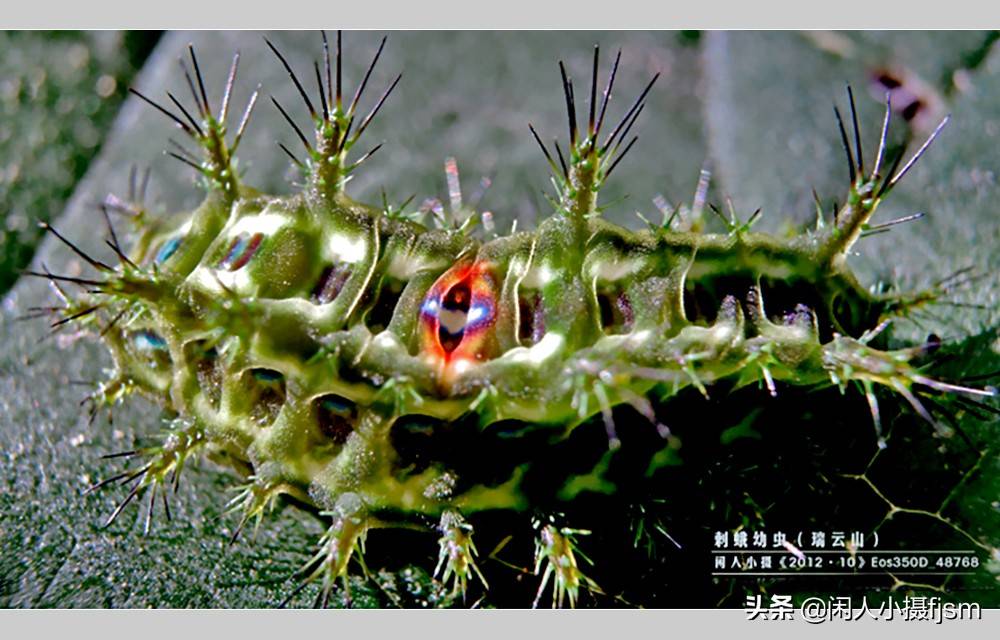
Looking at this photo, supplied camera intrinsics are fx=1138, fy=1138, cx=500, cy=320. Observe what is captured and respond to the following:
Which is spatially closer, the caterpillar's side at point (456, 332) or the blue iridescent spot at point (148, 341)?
the caterpillar's side at point (456, 332)

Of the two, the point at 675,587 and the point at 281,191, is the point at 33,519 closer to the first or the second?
the point at 281,191

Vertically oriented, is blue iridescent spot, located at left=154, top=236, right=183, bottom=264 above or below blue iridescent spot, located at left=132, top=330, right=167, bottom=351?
above

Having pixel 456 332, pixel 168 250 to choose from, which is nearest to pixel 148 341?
pixel 168 250

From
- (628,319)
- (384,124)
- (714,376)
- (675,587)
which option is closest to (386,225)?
(628,319)

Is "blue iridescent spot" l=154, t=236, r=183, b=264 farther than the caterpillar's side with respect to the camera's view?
Yes

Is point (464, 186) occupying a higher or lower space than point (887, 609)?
higher
